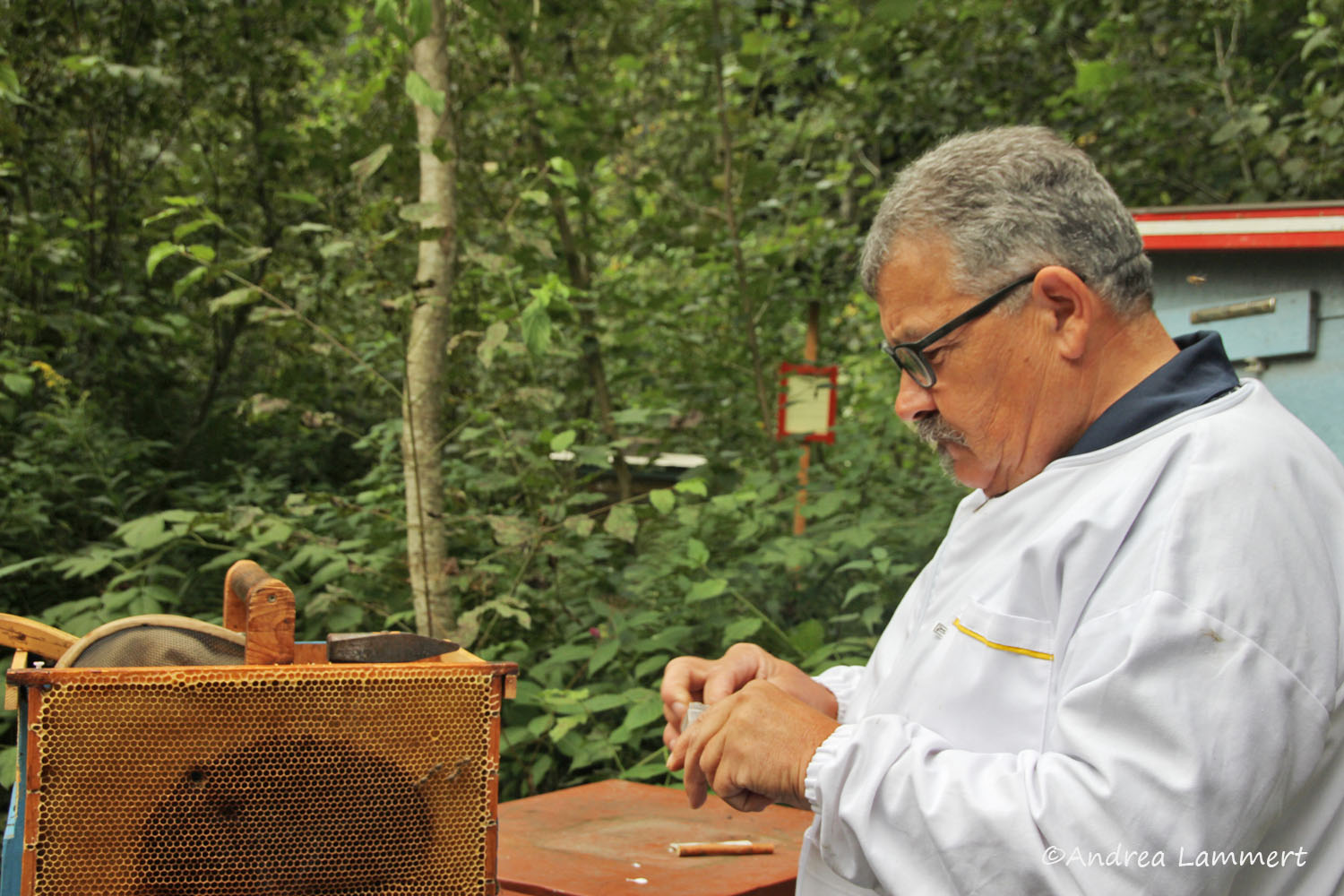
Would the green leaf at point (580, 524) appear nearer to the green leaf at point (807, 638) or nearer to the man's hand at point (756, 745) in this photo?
the green leaf at point (807, 638)

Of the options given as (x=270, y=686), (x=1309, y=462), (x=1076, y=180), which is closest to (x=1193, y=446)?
(x=1309, y=462)

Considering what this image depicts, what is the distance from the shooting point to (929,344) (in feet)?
5.16

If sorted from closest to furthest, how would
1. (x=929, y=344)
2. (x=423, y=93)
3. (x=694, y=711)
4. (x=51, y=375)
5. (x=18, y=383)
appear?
(x=929, y=344) < (x=694, y=711) < (x=423, y=93) < (x=18, y=383) < (x=51, y=375)

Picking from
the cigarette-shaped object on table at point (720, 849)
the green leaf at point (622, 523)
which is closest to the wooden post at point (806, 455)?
the green leaf at point (622, 523)

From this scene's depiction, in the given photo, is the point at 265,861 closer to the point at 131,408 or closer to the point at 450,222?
the point at 450,222

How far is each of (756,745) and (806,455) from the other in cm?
355

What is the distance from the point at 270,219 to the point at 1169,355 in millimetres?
5706

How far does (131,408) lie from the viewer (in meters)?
6.27

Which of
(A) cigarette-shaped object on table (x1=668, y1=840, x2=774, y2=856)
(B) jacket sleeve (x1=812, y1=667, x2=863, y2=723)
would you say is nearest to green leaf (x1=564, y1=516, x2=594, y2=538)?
(B) jacket sleeve (x1=812, y1=667, x2=863, y2=723)

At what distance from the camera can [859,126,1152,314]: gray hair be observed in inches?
57.8

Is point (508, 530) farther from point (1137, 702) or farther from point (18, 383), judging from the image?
point (1137, 702)

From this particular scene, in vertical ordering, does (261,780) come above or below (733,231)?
below

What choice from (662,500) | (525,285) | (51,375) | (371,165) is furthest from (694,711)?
(51,375)

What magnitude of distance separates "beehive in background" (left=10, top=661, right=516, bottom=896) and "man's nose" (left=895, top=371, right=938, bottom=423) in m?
0.73
